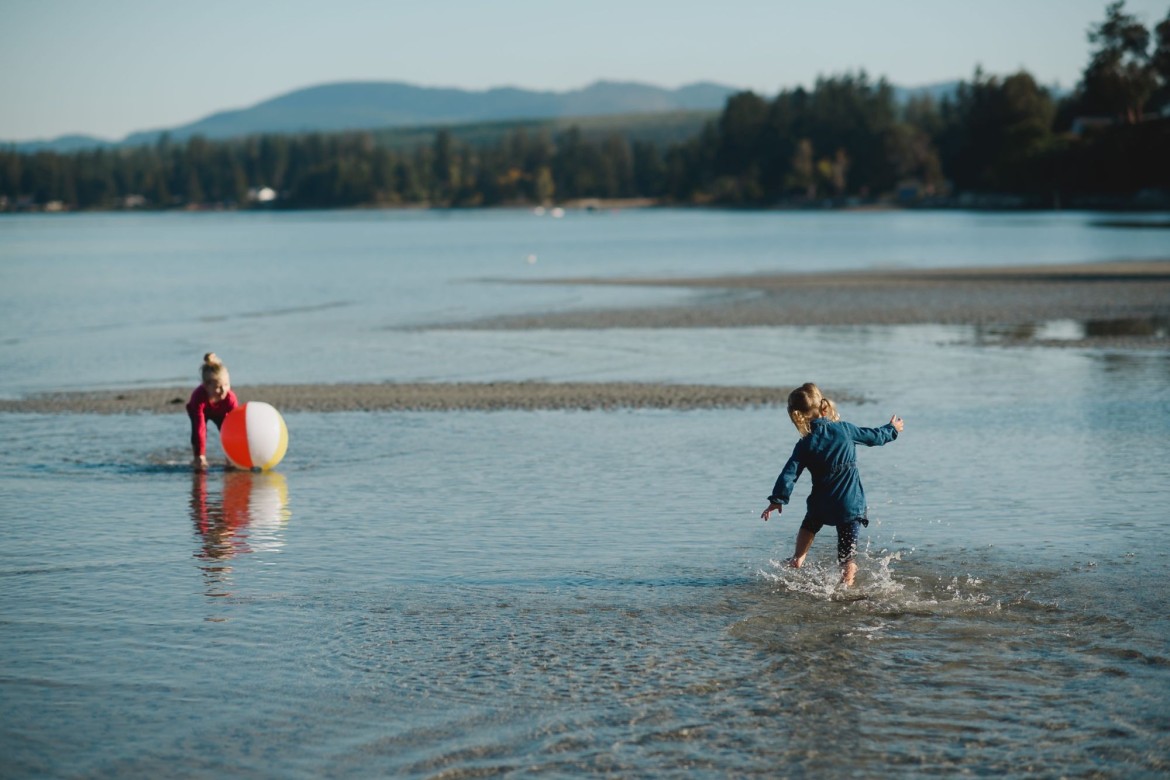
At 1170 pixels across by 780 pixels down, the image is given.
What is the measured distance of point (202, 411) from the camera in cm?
1603

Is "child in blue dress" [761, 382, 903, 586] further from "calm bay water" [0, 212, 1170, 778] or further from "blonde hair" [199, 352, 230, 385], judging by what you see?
"blonde hair" [199, 352, 230, 385]

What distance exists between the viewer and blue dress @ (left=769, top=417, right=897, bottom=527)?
1001cm

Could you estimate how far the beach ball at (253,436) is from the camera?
15.5 m

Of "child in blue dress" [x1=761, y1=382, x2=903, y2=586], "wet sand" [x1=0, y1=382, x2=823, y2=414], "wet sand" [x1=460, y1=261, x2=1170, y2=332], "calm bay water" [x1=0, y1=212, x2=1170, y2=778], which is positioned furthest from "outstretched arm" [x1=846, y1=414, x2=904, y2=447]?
"wet sand" [x1=460, y1=261, x2=1170, y2=332]

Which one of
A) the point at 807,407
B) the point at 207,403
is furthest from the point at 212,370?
the point at 807,407

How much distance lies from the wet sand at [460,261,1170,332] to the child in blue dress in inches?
846

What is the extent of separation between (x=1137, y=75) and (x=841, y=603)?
5867 inches

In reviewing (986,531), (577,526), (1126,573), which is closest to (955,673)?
(1126,573)

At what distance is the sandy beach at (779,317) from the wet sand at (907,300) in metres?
0.04

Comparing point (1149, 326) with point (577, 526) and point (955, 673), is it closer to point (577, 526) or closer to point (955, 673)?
point (577, 526)

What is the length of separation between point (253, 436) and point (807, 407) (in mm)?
7732

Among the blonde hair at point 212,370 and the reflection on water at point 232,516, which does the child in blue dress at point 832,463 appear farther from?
the blonde hair at point 212,370

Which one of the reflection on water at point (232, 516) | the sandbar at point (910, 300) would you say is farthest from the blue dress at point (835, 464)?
the sandbar at point (910, 300)

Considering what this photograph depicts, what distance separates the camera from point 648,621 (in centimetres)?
941
